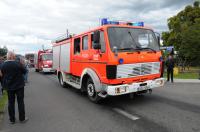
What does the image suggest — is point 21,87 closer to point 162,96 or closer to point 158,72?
point 158,72

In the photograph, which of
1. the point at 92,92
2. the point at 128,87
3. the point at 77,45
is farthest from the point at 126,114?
the point at 77,45

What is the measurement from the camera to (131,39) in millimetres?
7859

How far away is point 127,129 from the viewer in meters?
5.44

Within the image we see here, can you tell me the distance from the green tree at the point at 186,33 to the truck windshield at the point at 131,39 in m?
28.6

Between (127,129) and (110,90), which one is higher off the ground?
(110,90)

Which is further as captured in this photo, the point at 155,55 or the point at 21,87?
the point at 155,55

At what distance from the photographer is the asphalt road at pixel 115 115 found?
Answer: 5.63m

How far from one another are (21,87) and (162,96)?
5.74m

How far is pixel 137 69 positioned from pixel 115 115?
183 cm

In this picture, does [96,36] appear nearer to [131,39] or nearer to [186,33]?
[131,39]

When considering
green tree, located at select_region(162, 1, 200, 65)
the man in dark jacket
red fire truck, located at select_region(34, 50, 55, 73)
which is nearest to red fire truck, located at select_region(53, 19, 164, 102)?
the man in dark jacket

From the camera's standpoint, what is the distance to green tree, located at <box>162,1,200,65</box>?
34844 mm

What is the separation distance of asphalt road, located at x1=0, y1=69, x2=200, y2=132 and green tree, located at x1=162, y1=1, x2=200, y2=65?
28.0 metres

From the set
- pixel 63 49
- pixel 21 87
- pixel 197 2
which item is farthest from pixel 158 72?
pixel 197 2
